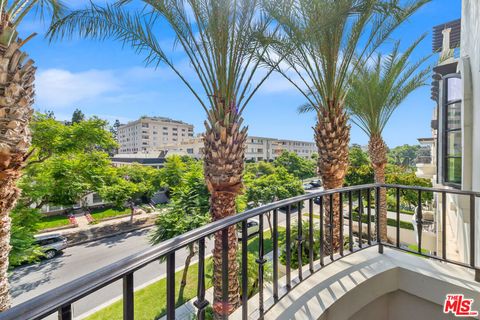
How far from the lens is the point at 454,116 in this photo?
653cm

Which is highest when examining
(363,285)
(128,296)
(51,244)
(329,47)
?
(329,47)

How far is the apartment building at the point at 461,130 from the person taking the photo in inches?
154

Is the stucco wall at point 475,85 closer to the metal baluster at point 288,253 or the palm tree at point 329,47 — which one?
the palm tree at point 329,47

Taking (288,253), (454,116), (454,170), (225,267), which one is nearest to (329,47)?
(454,116)

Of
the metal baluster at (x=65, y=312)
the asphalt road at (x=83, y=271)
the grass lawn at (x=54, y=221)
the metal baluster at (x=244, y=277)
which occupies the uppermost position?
the metal baluster at (x=65, y=312)

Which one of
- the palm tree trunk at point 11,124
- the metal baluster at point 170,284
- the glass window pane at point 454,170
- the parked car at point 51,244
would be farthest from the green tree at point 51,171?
the glass window pane at point 454,170

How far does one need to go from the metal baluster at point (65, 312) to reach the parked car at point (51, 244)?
15.2 meters

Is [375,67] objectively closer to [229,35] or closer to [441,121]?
[441,121]

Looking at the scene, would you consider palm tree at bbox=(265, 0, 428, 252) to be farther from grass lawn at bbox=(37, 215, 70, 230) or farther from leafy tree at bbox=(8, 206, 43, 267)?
grass lawn at bbox=(37, 215, 70, 230)

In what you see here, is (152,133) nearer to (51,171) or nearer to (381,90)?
(51,171)

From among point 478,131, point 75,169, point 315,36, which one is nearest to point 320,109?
point 315,36

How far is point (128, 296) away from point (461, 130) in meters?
7.18

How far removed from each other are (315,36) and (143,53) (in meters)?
3.30

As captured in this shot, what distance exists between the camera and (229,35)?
3951 millimetres
